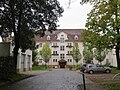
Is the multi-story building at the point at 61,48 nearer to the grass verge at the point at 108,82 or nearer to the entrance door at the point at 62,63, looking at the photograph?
the entrance door at the point at 62,63

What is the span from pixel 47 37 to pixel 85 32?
2199 inches

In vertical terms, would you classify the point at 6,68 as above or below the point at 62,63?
below

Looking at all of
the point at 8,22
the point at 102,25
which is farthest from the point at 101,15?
the point at 8,22

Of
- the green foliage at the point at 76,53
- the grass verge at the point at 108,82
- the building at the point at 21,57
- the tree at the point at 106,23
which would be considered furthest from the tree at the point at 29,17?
the green foliage at the point at 76,53

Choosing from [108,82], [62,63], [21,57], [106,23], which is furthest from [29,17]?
[62,63]

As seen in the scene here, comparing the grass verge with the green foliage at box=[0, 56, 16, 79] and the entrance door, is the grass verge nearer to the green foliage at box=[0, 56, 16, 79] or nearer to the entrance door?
the green foliage at box=[0, 56, 16, 79]

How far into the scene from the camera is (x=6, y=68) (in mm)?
27328

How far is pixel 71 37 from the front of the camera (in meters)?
104

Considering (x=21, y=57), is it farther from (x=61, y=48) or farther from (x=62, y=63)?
(x=61, y=48)

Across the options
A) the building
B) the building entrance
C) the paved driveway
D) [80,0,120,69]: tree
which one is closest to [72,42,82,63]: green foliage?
the building entrance

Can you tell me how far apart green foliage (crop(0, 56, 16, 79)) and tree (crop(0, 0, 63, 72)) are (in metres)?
2.98

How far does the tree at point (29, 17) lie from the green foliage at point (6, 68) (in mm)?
2981

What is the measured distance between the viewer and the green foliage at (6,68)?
2600 cm

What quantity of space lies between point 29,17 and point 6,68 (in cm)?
603
